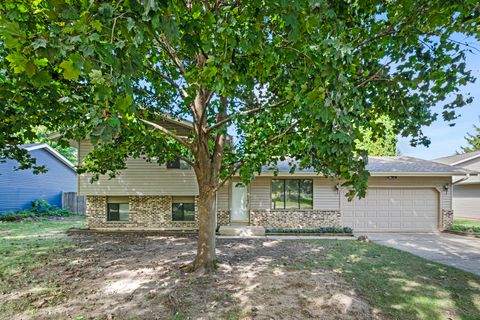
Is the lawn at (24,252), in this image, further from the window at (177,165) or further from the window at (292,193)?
the window at (292,193)

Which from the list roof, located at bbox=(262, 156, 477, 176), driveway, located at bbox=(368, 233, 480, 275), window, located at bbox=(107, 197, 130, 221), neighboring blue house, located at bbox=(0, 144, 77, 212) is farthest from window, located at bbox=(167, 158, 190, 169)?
neighboring blue house, located at bbox=(0, 144, 77, 212)

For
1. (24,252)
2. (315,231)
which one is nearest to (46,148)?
(24,252)

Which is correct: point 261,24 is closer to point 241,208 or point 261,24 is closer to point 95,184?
point 241,208

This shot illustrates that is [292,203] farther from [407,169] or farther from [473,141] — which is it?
[473,141]

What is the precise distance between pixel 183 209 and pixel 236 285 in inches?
280

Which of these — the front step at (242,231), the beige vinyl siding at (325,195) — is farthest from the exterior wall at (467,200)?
the front step at (242,231)

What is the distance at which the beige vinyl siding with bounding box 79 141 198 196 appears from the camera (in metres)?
11.2

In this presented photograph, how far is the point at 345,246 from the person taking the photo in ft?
→ 27.7

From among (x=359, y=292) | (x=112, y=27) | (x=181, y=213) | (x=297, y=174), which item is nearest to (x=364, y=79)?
(x=359, y=292)

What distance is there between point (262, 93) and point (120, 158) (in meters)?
4.10

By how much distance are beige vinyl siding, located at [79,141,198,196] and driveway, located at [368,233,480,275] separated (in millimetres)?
7692

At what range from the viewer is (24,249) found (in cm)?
779

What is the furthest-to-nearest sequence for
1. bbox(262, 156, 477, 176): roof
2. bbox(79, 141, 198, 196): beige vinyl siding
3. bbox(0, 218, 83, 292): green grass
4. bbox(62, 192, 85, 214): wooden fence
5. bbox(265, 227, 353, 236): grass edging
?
1. bbox(62, 192, 85, 214): wooden fence
2. bbox(79, 141, 198, 196): beige vinyl siding
3. bbox(262, 156, 477, 176): roof
4. bbox(265, 227, 353, 236): grass edging
5. bbox(0, 218, 83, 292): green grass

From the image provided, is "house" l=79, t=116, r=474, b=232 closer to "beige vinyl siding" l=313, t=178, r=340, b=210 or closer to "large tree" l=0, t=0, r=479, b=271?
"beige vinyl siding" l=313, t=178, r=340, b=210
